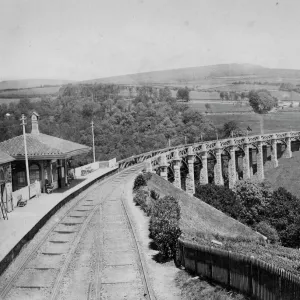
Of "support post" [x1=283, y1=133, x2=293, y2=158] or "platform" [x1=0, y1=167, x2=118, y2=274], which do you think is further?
"support post" [x1=283, y1=133, x2=293, y2=158]

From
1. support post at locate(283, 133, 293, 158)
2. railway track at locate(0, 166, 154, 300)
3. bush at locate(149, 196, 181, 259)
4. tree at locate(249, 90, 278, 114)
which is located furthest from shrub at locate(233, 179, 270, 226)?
tree at locate(249, 90, 278, 114)

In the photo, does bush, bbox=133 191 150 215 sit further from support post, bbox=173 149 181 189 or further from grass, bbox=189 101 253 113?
grass, bbox=189 101 253 113

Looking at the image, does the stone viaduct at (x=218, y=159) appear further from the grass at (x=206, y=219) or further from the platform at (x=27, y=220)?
the platform at (x=27, y=220)

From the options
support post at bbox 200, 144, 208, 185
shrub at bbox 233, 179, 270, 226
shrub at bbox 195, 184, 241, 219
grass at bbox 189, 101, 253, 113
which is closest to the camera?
shrub at bbox 195, 184, 241, 219

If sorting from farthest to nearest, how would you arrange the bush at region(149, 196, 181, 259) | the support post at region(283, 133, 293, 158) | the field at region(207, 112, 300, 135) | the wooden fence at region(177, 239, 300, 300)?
the field at region(207, 112, 300, 135) → the support post at region(283, 133, 293, 158) → the bush at region(149, 196, 181, 259) → the wooden fence at region(177, 239, 300, 300)

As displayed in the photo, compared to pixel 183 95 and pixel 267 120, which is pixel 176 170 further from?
pixel 183 95

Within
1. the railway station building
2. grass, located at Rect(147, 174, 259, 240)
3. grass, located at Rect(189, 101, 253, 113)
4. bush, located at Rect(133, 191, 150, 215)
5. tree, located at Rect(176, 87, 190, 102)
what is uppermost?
tree, located at Rect(176, 87, 190, 102)

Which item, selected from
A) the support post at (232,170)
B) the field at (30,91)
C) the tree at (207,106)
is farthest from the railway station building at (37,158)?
the field at (30,91)

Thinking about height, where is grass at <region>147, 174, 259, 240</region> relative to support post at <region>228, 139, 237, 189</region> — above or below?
above
